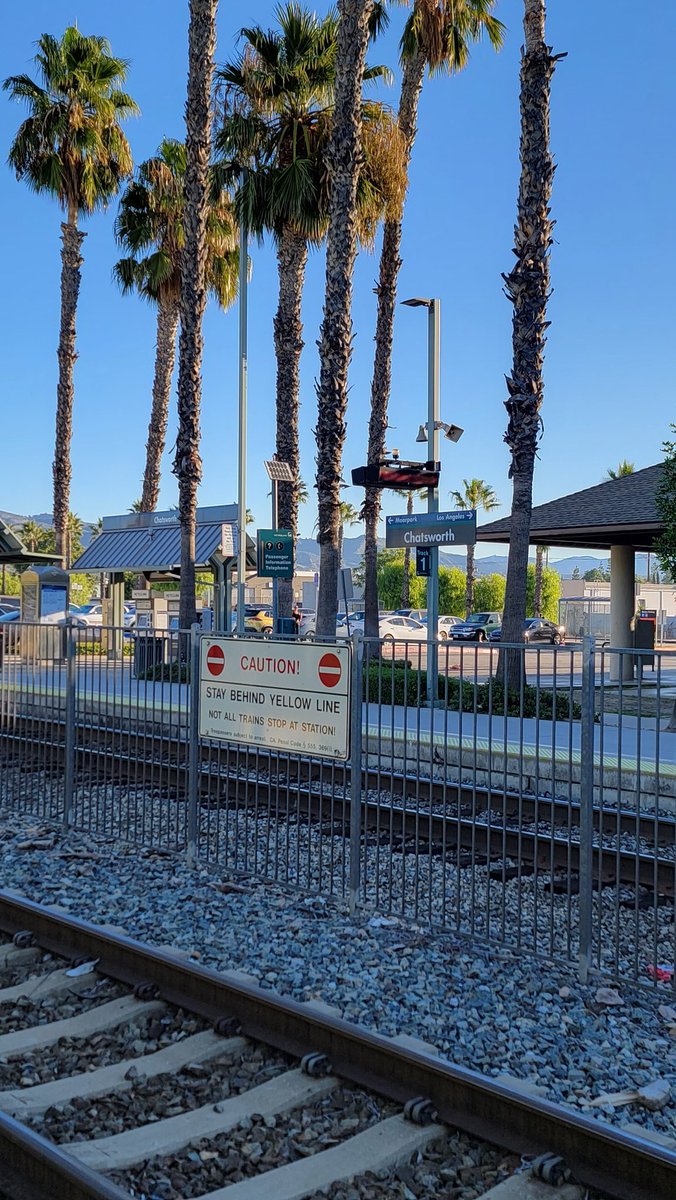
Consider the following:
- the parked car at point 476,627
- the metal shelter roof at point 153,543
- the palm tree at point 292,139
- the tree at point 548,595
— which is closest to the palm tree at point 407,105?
the palm tree at point 292,139

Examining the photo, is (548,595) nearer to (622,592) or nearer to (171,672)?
(622,592)

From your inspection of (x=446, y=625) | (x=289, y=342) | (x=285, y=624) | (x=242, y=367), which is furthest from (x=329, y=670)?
(x=446, y=625)

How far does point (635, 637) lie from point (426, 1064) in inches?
909

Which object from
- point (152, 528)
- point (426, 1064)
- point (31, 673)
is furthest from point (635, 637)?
point (426, 1064)

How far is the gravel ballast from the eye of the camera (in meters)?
4.45

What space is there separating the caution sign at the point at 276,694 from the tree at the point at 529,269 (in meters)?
10.9

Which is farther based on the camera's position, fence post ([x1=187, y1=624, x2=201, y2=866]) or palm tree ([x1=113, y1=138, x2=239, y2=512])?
palm tree ([x1=113, y1=138, x2=239, y2=512])

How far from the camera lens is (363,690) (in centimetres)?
675

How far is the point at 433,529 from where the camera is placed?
Result: 17.5 metres

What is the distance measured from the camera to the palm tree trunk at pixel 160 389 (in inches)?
1459

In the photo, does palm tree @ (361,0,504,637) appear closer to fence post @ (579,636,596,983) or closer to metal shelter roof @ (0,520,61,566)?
metal shelter roof @ (0,520,61,566)

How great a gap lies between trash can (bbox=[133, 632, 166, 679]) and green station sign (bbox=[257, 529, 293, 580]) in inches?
477

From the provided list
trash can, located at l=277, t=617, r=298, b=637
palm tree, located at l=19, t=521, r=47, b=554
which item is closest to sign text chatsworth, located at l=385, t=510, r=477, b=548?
trash can, located at l=277, t=617, r=298, b=637

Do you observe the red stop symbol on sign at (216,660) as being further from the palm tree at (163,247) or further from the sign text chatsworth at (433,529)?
the palm tree at (163,247)
